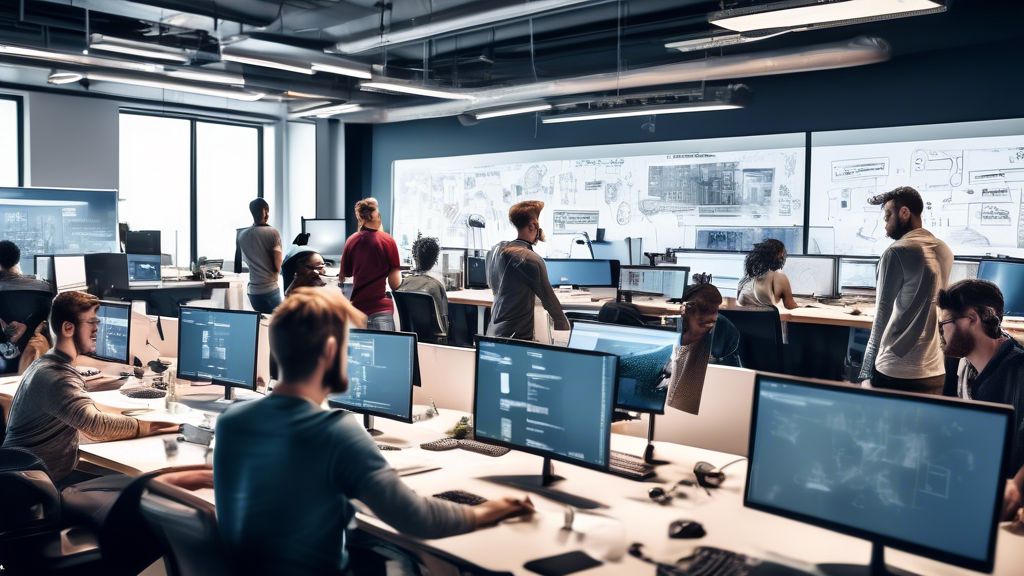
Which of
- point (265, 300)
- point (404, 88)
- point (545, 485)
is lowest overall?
point (545, 485)

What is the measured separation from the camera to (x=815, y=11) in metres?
4.12

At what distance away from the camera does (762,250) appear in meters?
5.68

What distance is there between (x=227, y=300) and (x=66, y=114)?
353 centimetres

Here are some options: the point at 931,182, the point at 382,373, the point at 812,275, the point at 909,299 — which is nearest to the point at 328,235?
the point at 812,275

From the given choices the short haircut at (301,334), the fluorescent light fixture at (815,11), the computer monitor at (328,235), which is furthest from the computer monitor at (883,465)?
the computer monitor at (328,235)

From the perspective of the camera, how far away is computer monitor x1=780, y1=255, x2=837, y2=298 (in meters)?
6.57

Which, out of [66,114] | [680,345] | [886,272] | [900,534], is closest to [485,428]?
[680,345]

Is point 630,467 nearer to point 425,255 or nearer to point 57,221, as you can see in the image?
point 425,255

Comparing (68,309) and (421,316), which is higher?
(68,309)

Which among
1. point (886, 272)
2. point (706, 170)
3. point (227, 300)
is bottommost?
point (227, 300)

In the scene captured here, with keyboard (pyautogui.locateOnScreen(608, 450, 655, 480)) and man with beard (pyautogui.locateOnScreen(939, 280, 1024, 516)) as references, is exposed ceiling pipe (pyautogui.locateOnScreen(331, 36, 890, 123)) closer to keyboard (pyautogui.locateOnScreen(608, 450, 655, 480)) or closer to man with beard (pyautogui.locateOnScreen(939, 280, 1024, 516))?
man with beard (pyautogui.locateOnScreen(939, 280, 1024, 516))

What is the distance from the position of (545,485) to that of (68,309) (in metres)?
2.00

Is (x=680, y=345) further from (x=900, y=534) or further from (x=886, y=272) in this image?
(x=886, y=272)

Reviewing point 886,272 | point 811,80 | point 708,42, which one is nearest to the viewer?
point 886,272
